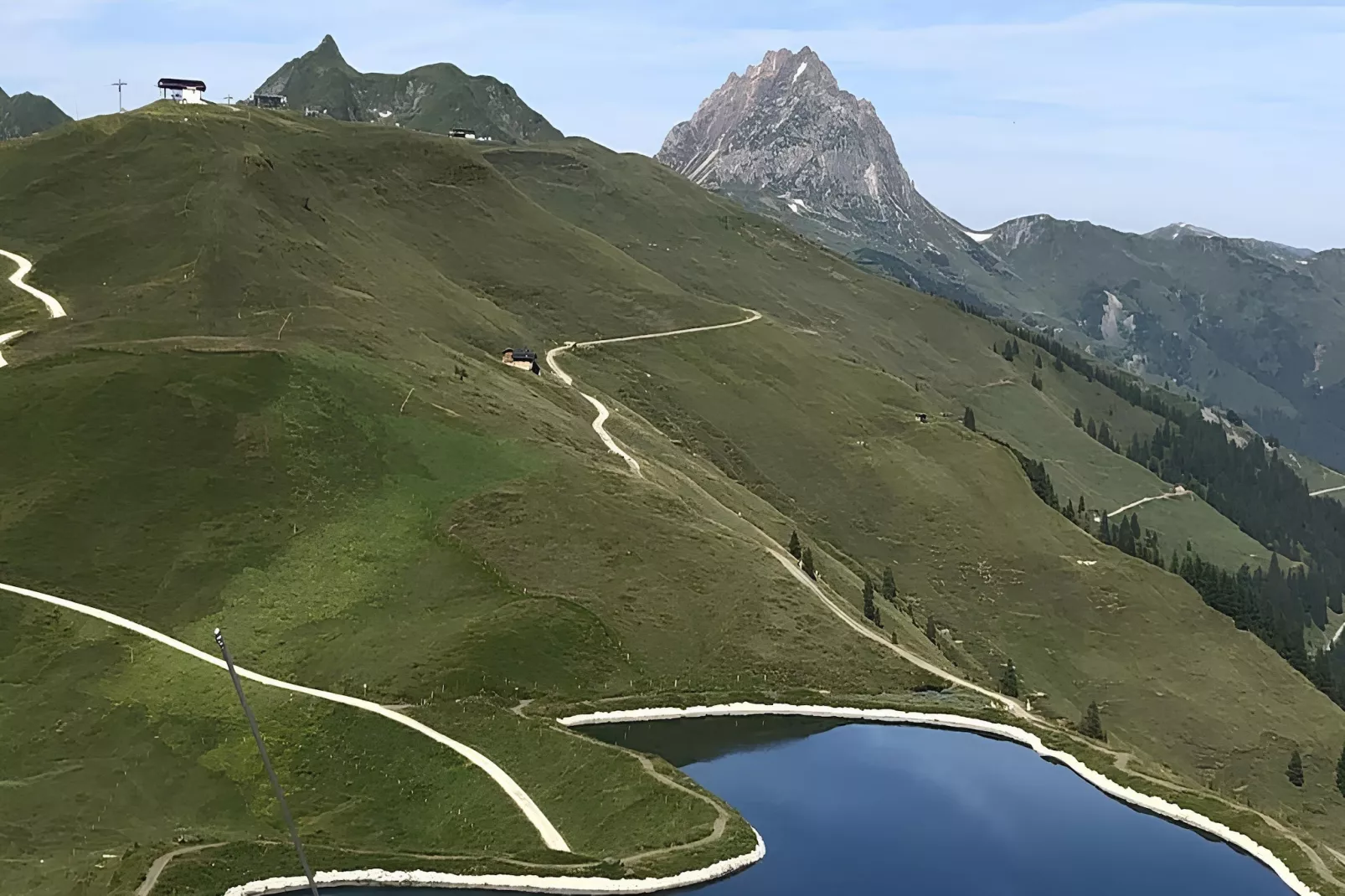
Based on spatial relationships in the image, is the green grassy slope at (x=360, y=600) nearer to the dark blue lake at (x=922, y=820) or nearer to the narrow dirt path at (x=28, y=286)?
the narrow dirt path at (x=28, y=286)

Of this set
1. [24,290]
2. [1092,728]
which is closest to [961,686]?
[1092,728]

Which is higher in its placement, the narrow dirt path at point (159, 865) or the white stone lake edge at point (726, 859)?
the narrow dirt path at point (159, 865)

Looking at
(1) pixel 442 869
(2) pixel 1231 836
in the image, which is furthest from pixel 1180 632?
(1) pixel 442 869

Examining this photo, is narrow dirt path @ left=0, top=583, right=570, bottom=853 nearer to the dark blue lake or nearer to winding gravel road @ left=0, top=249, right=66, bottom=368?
the dark blue lake

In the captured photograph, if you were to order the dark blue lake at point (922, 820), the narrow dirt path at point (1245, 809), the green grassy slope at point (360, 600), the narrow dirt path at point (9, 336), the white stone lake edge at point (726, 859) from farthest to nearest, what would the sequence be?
the narrow dirt path at point (9, 336), the green grassy slope at point (360, 600), the narrow dirt path at point (1245, 809), the dark blue lake at point (922, 820), the white stone lake edge at point (726, 859)

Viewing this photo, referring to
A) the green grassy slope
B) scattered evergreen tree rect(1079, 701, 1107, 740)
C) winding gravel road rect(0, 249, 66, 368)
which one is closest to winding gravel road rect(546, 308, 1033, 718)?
the green grassy slope

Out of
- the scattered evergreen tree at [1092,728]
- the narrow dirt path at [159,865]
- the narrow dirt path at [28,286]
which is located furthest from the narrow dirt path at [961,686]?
the narrow dirt path at [28,286]
